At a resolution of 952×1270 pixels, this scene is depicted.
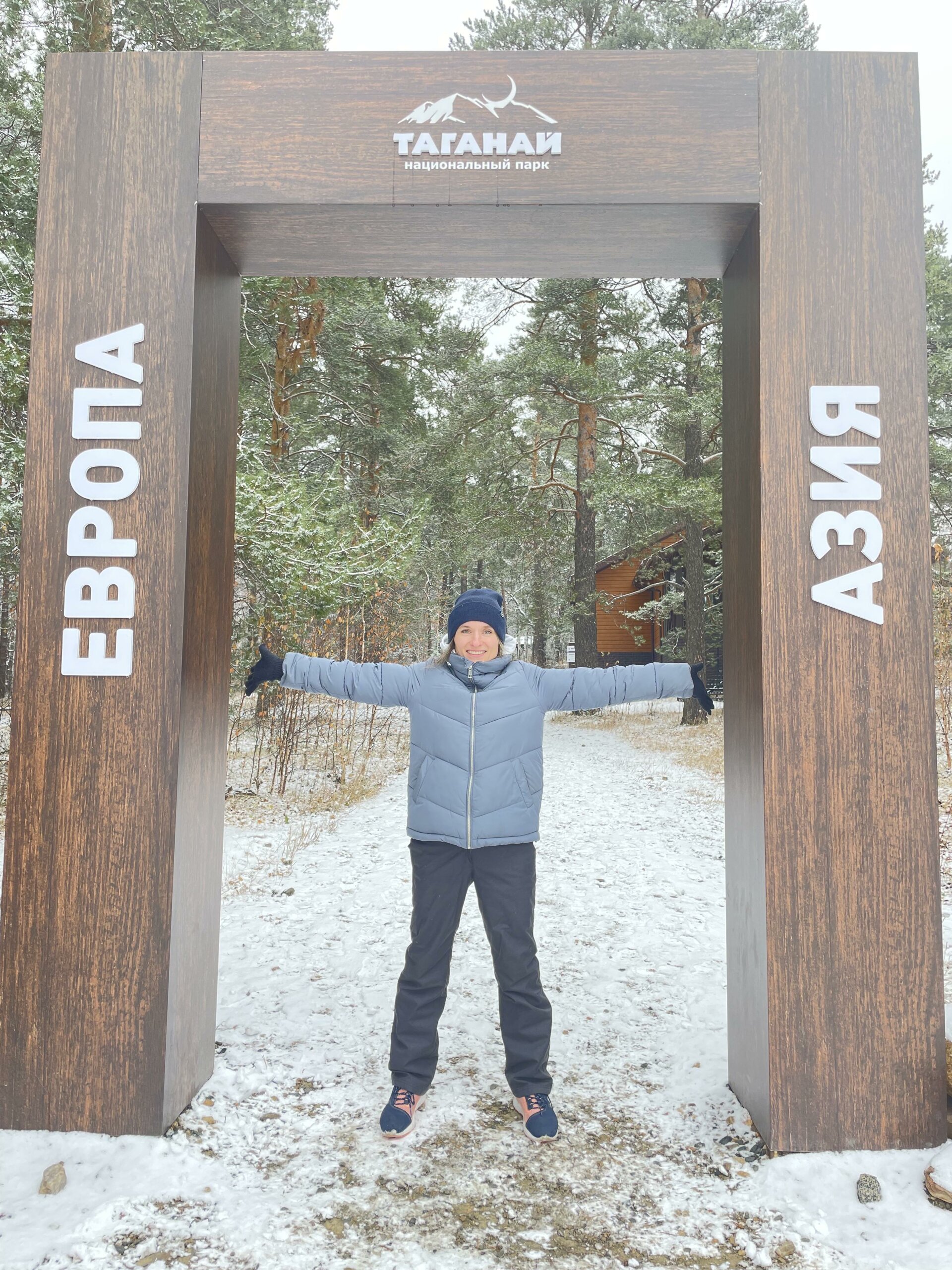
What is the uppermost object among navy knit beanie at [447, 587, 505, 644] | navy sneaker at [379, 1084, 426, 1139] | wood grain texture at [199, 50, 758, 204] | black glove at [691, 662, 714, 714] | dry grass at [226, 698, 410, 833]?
wood grain texture at [199, 50, 758, 204]

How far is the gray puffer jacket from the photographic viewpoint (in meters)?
2.52

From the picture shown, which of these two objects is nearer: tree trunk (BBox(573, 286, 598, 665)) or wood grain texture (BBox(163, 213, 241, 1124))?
wood grain texture (BBox(163, 213, 241, 1124))

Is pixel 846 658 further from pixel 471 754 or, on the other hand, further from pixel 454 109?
pixel 454 109

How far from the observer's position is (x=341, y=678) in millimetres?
2662

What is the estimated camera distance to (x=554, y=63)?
Result: 2.47 meters

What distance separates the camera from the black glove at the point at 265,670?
2562 millimetres

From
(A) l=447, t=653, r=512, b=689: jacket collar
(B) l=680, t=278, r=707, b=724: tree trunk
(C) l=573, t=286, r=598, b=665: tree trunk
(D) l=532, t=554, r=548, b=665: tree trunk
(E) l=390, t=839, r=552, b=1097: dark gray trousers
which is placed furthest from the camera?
(D) l=532, t=554, r=548, b=665: tree trunk

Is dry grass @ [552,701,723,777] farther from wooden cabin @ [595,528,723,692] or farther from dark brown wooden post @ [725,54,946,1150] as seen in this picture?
dark brown wooden post @ [725,54,946,1150]

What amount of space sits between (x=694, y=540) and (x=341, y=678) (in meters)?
11.3

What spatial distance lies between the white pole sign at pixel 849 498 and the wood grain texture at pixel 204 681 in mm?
1892

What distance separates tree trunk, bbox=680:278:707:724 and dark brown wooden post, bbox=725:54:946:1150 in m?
10.4

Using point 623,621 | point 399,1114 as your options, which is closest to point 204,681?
point 399,1114

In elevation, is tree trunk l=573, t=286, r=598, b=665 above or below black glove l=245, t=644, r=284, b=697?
above

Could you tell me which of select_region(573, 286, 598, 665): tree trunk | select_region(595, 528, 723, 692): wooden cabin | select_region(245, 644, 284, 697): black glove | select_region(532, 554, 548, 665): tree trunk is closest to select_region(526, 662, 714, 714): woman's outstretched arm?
select_region(245, 644, 284, 697): black glove
